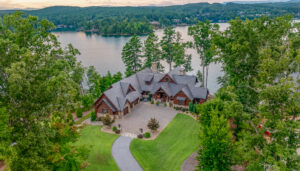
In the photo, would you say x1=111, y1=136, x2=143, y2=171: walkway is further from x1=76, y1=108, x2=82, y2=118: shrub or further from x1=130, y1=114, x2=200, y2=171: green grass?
x1=76, y1=108, x2=82, y2=118: shrub

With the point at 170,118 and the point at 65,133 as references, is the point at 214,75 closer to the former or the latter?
the point at 170,118

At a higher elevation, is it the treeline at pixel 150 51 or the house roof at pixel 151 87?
the treeline at pixel 150 51

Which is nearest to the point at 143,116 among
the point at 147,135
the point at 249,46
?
the point at 147,135

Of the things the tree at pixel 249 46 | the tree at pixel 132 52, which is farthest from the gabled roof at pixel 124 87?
the tree at pixel 249 46

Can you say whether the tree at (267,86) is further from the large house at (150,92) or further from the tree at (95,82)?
the tree at (95,82)

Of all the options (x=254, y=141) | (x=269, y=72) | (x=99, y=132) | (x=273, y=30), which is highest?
(x=273, y=30)

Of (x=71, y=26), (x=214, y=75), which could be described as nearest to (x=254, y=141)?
(x=214, y=75)
